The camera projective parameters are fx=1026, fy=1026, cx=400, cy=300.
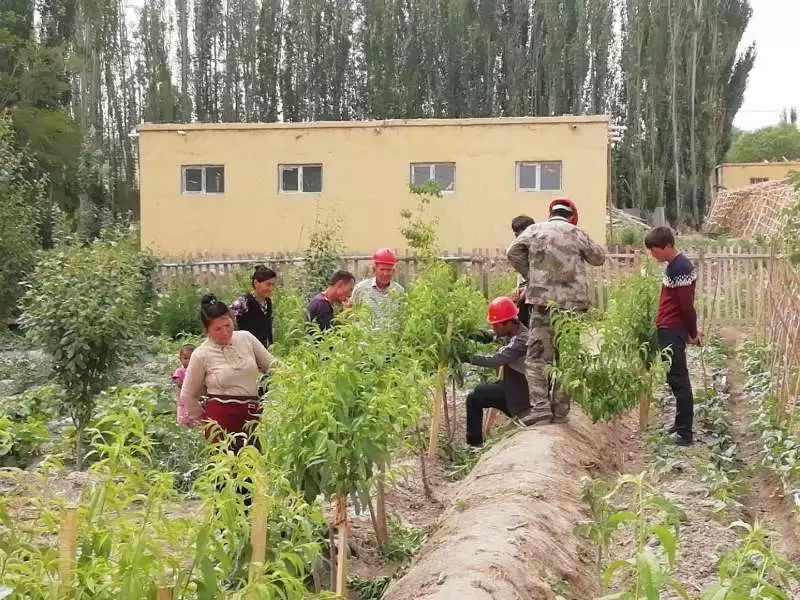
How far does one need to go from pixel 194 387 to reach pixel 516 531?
205 centimetres

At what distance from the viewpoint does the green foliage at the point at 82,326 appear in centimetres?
854

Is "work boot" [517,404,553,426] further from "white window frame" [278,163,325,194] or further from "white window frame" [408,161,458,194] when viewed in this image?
"white window frame" [278,163,325,194]

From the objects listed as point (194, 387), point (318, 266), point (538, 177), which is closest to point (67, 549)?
point (194, 387)

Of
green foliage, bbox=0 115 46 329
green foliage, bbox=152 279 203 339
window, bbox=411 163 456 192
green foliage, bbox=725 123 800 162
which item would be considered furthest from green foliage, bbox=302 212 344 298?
green foliage, bbox=725 123 800 162

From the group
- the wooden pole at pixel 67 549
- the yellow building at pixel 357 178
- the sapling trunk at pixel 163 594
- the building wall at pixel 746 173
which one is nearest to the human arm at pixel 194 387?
the wooden pole at pixel 67 549

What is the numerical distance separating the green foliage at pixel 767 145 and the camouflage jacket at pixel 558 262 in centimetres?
6210

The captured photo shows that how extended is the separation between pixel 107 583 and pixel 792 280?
7.65 meters

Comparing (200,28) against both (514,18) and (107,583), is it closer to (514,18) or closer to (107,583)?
(514,18)

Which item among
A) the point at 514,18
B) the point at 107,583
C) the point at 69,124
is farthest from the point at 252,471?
the point at 514,18

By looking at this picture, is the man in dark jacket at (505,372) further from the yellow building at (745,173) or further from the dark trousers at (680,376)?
the yellow building at (745,173)

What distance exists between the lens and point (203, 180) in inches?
877

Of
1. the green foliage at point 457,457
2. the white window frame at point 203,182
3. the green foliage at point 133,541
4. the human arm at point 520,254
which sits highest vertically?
the white window frame at point 203,182

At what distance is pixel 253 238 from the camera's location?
22172mm

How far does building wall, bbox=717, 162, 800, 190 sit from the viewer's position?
4384 cm
